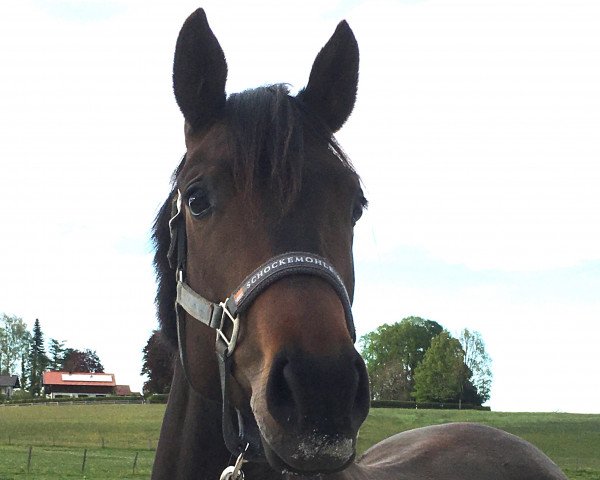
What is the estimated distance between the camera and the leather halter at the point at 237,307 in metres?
2.61

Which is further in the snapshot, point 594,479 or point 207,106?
point 594,479

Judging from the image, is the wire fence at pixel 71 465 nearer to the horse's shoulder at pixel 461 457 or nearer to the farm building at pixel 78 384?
the horse's shoulder at pixel 461 457

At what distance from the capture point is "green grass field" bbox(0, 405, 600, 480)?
27.6m

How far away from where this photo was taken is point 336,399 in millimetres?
2262

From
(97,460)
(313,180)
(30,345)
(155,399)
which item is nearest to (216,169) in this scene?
(313,180)

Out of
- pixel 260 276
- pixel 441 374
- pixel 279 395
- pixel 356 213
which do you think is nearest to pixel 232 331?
pixel 260 276

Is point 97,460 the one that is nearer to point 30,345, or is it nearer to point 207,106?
point 207,106

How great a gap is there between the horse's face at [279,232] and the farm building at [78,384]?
100452 mm

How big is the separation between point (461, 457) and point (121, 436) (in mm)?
42339

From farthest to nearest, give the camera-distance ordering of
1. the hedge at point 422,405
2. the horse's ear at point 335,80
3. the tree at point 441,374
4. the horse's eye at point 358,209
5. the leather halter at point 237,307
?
the tree at point 441,374 → the hedge at point 422,405 → the horse's ear at point 335,80 → the horse's eye at point 358,209 → the leather halter at point 237,307

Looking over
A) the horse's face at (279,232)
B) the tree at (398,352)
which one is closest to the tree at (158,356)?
the horse's face at (279,232)

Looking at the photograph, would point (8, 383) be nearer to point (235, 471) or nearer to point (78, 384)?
point (78, 384)

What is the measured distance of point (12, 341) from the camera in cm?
9400

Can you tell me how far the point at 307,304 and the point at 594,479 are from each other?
2763cm
